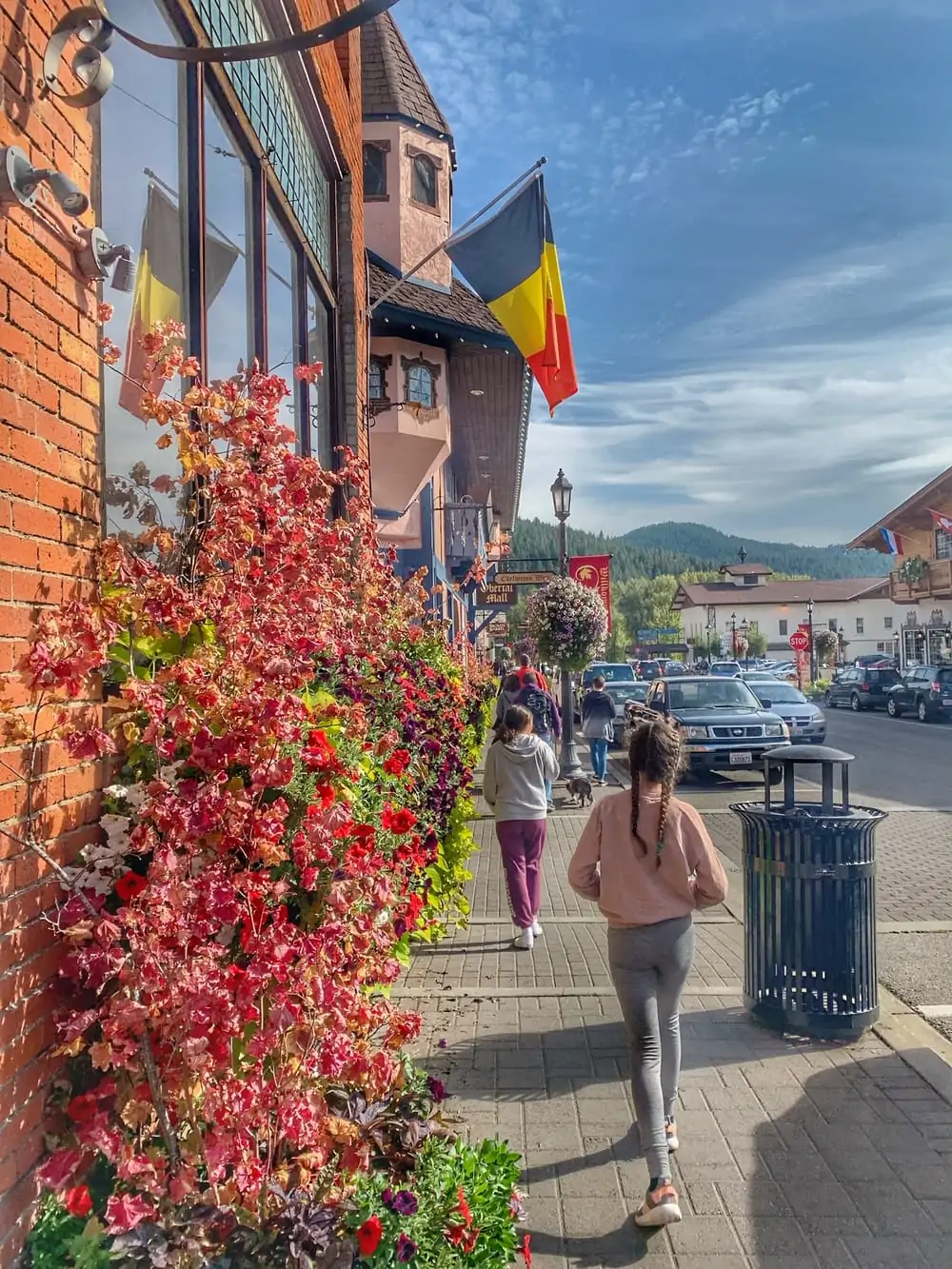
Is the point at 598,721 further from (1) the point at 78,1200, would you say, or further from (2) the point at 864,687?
(2) the point at 864,687

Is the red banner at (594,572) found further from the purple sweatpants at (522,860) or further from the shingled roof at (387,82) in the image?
the purple sweatpants at (522,860)

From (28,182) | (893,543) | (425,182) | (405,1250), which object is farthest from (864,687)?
(28,182)

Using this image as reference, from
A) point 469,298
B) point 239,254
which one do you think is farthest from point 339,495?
point 469,298

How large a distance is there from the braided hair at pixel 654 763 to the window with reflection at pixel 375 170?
40.8 ft

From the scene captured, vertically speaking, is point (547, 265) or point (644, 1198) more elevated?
point (547, 265)

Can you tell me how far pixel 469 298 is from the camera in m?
15.9

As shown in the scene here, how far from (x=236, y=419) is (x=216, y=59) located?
106 cm

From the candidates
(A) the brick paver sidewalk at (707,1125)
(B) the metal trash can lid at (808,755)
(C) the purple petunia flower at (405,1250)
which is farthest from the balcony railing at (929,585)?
(C) the purple petunia flower at (405,1250)

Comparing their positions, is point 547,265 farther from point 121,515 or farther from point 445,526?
point 445,526

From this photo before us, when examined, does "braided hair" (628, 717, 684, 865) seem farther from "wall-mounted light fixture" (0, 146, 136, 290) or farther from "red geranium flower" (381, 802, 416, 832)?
"wall-mounted light fixture" (0, 146, 136, 290)

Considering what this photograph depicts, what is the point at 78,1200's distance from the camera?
2.34m

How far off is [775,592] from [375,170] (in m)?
117

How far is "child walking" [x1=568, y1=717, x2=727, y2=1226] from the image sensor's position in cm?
379

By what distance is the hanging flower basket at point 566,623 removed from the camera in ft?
54.5
